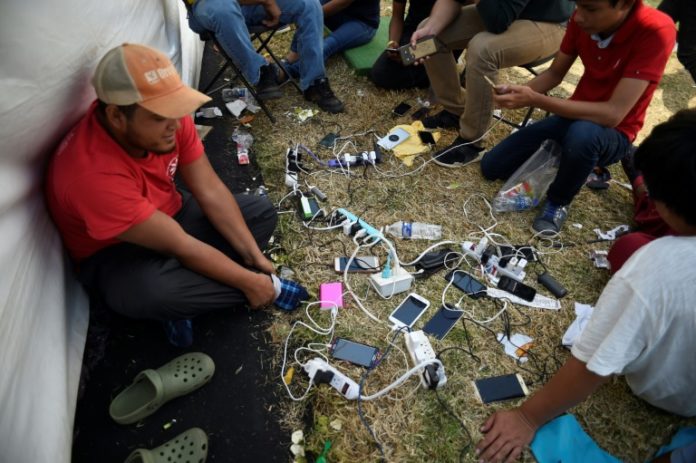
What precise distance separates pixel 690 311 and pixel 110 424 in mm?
2295

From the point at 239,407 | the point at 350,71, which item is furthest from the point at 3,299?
the point at 350,71

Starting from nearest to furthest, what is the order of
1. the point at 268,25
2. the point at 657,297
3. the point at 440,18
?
the point at 657,297 < the point at 440,18 < the point at 268,25

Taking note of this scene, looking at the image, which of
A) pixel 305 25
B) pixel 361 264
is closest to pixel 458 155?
pixel 361 264

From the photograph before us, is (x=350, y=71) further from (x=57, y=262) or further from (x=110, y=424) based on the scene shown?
(x=110, y=424)

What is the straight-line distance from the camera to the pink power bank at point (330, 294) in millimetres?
2311

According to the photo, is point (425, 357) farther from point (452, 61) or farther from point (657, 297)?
point (452, 61)

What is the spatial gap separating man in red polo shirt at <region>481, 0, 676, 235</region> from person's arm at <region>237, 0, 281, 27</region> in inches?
75.2

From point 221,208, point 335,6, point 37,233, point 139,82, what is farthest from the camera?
point 335,6

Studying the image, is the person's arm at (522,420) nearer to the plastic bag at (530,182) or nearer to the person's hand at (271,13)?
the plastic bag at (530,182)

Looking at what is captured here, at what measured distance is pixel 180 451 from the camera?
1717 millimetres

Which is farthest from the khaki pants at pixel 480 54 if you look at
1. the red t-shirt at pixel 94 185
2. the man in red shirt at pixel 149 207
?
the red t-shirt at pixel 94 185

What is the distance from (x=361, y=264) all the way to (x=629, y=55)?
1860mm

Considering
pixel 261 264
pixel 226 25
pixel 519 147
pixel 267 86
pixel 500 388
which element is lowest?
pixel 500 388

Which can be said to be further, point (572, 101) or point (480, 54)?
point (480, 54)
